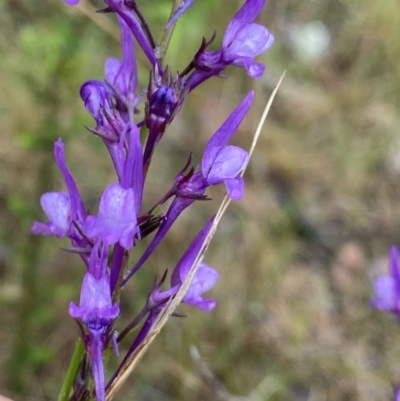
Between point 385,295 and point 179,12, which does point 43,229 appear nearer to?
point 179,12

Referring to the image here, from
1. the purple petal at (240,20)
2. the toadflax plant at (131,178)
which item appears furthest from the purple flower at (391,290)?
the purple petal at (240,20)

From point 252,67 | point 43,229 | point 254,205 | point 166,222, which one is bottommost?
point 254,205

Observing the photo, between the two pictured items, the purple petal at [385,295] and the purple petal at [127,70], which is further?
the purple petal at [385,295]

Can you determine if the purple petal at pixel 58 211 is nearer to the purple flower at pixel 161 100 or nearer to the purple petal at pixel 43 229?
the purple petal at pixel 43 229

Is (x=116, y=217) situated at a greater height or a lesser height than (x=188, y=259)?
greater

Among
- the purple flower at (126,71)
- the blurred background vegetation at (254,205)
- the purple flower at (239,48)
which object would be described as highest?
the purple flower at (239,48)

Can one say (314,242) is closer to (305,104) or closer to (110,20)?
(305,104)

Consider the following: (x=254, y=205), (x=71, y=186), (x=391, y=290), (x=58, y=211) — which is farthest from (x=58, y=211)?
(x=254, y=205)
